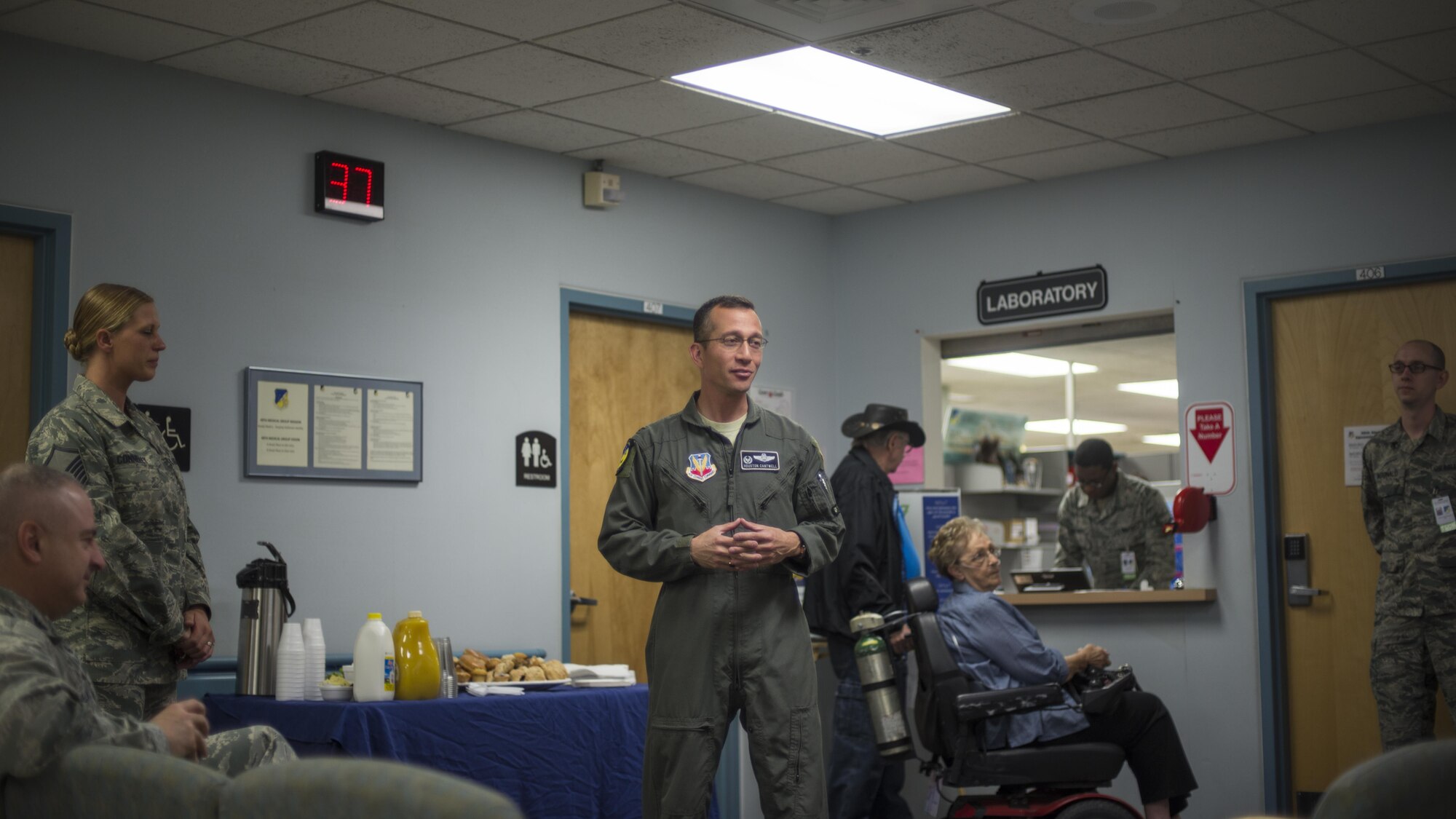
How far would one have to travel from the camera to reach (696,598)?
3.26 metres

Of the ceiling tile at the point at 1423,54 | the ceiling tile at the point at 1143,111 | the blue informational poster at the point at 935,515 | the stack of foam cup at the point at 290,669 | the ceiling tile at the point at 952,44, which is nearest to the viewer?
the stack of foam cup at the point at 290,669

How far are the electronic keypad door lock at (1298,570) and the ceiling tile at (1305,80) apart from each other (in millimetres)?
1743

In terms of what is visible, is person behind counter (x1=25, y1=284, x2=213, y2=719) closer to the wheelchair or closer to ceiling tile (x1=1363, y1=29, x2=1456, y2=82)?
the wheelchair

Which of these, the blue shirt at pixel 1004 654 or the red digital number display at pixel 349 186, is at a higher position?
the red digital number display at pixel 349 186

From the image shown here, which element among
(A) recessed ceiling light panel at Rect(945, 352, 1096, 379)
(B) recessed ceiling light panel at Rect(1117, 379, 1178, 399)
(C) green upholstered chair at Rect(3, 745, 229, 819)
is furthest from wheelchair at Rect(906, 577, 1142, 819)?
(B) recessed ceiling light panel at Rect(1117, 379, 1178, 399)

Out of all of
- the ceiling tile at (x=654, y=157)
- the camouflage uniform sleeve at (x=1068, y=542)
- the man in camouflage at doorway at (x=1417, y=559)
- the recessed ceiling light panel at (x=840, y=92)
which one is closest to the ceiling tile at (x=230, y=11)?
the recessed ceiling light panel at (x=840, y=92)

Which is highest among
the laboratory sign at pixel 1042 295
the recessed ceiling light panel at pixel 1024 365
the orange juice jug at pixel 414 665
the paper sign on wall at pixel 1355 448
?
the recessed ceiling light panel at pixel 1024 365

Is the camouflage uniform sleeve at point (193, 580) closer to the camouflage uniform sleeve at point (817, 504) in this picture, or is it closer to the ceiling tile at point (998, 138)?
the camouflage uniform sleeve at point (817, 504)

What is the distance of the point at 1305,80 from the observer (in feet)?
17.2

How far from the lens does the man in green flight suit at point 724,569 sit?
3.21 meters

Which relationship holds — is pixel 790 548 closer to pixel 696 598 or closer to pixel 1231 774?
pixel 696 598

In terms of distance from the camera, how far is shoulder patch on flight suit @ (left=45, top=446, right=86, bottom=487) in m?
3.34

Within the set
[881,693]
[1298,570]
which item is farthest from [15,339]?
[1298,570]

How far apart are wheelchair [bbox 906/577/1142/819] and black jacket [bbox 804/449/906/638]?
910mm
